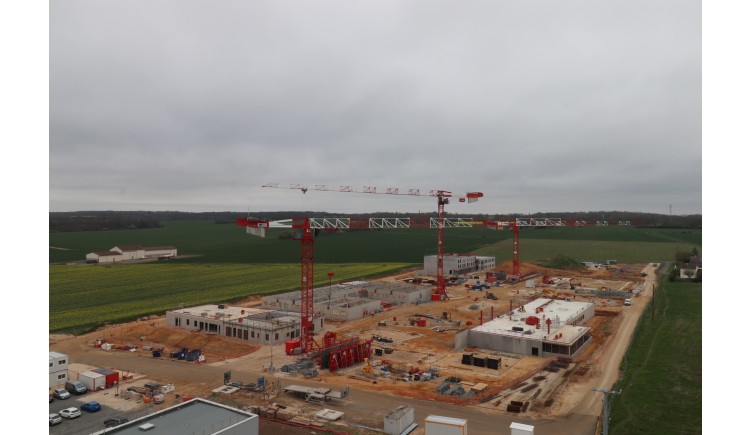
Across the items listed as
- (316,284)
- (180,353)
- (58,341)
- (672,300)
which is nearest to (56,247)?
(316,284)

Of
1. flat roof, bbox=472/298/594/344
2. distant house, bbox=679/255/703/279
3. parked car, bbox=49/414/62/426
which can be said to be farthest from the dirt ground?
distant house, bbox=679/255/703/279

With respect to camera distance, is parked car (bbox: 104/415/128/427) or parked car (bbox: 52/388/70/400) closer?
parked car (bbox: 104/415/128/427)

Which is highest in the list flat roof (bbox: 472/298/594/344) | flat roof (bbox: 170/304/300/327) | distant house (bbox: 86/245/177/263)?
distant house (bbox: 86/245/177/263)

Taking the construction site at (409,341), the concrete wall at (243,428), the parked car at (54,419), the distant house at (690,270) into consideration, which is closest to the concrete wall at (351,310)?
the construction site at (409,341)

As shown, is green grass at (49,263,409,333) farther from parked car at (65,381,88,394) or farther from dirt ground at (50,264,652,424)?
parked car at (65,381,88,394)

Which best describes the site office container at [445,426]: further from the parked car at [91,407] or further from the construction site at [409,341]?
the parked car at [91,407]

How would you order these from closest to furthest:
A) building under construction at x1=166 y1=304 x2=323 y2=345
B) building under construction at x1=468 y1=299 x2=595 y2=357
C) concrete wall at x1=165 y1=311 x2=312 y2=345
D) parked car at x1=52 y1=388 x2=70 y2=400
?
parked car at x1=52 y1=388 x2=70 y2=400
building under construction at x1=468 y1=299 x2=595 y2=357
concrete wall at x1=165 y1=311 x2=312 y2=345
building under construction at x1=166 y1=304 x2=323 y2=345

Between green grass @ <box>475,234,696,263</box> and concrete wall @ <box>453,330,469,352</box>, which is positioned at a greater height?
green grass @ <box>475,234,696,263</box>
